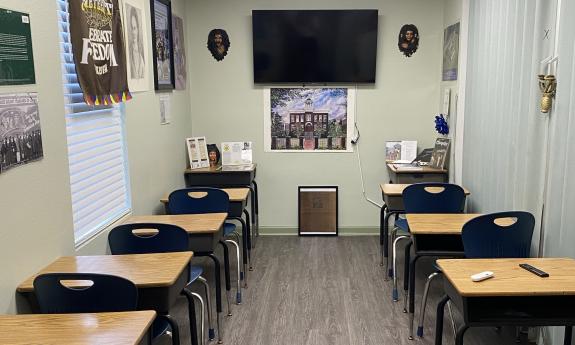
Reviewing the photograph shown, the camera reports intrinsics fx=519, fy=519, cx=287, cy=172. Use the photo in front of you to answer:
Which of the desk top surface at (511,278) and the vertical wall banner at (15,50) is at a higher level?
the vertical wall banner at (15,50)

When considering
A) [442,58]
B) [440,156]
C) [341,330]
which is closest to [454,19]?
[442,58]

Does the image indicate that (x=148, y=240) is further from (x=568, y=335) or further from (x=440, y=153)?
(x=440, y=153)

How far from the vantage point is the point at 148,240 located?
2830mm

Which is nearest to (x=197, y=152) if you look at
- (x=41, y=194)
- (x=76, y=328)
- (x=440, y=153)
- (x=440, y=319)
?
(x=440, y=153)

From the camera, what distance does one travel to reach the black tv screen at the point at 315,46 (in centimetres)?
530

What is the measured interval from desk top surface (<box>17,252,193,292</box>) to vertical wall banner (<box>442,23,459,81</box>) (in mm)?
3336

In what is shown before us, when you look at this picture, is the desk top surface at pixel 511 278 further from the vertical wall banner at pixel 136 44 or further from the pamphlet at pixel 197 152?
the pamphlet at pixel 197 152

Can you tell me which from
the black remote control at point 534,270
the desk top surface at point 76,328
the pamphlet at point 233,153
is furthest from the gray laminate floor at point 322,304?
the desk top surface at point 76,328

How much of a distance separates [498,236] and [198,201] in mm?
2123

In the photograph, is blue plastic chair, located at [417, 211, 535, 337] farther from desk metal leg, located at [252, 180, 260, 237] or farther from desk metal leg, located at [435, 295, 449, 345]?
desk metal leg, located at [252, 180, 260, 237]

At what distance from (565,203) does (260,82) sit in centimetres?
347

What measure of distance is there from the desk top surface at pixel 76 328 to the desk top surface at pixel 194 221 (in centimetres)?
122

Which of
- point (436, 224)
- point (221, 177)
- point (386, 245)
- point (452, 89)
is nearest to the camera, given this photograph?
point (436, 224)

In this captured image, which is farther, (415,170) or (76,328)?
(415,170)
